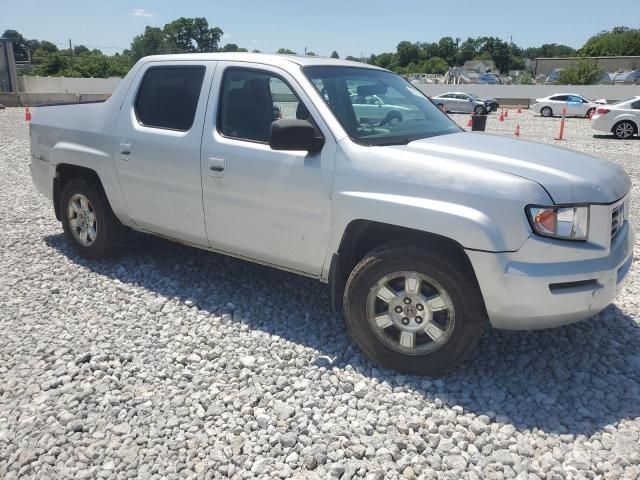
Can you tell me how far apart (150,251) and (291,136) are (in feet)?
9.92

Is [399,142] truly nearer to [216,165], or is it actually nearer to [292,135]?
[292,135]

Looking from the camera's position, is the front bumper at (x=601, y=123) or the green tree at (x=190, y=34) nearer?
the front bumper at (x=601, y=123)

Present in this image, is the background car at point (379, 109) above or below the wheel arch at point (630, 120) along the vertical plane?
above

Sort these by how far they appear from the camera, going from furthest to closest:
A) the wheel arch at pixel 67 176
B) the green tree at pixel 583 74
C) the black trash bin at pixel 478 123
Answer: the green tree at pixel 583 74
the wheel arch at pixel 67 176
the black trash bin at pixel 478 123

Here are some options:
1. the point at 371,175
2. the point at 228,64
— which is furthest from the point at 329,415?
the point at 228,64

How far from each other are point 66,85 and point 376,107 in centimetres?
5019

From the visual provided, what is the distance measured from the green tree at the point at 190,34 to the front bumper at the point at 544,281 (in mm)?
129895

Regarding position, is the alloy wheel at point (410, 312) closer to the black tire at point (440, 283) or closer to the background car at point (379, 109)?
the black tire at point (440, 283)

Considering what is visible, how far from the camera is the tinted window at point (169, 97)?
4629mm

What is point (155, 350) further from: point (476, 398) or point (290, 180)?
point (476, 398)

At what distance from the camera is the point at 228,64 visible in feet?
14.7

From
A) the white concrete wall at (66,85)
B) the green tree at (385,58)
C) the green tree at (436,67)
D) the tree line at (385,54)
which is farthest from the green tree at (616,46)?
the white concrete wall at (66,85)

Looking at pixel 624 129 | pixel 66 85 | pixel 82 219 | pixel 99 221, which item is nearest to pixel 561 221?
pixel 99 221

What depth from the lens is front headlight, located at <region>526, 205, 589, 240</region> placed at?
3.17m
